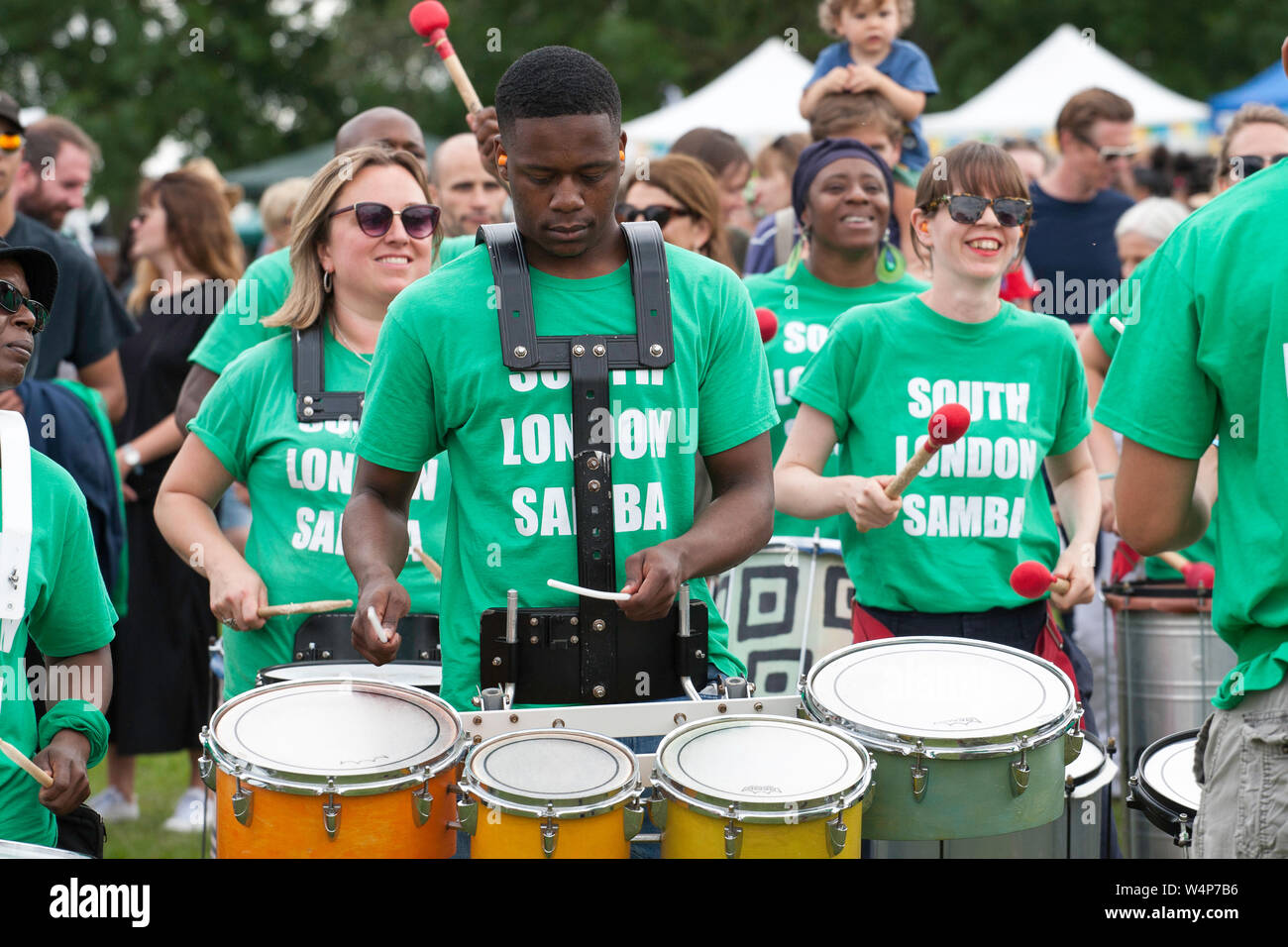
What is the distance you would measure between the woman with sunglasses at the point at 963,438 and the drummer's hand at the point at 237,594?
4.54ft

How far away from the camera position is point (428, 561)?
13.2 feet

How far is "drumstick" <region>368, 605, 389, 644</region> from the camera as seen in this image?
2.87 metres


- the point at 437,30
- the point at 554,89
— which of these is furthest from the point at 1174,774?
the point at 437,30

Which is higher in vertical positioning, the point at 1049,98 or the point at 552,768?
the point at 1049,98

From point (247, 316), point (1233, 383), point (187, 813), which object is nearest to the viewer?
point (1233, 383)

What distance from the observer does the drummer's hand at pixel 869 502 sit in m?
3.92

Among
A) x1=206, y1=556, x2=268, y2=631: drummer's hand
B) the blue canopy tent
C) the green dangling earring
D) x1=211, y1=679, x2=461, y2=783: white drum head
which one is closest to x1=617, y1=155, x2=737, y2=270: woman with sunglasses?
the green dangling earring

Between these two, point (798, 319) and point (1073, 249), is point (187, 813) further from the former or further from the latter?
point (1073, 249)

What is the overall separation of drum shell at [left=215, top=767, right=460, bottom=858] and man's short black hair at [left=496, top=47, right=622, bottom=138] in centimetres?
119

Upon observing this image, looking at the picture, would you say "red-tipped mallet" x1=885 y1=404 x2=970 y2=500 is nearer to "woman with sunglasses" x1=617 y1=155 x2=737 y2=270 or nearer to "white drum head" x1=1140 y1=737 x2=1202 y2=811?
"white drum head" x1=1140 y1=737 x2=1202 y2=811

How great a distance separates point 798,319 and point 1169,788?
8.06 feet

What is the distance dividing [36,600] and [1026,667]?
195cm

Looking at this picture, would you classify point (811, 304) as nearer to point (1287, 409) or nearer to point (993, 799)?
point (993, 799)

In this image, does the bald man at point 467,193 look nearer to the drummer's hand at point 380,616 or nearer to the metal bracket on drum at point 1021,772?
the drummer's hand at point 380,616
